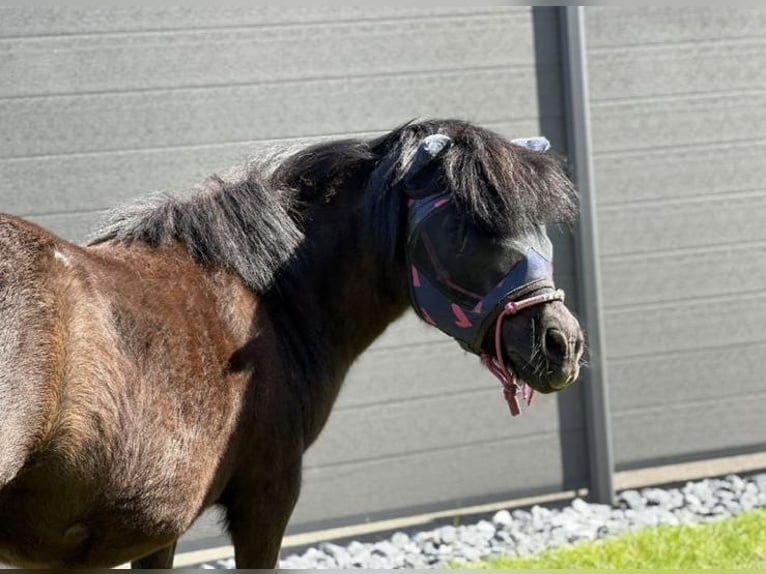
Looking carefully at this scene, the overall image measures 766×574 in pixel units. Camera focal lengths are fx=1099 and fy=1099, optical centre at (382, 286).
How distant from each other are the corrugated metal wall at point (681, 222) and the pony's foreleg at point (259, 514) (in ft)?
11.3

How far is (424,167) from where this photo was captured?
147 inches

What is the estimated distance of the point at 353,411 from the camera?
6.14 metres

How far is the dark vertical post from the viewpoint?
21.0 ft

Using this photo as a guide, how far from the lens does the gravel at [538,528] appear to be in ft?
18.9

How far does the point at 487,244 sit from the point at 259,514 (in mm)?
1158

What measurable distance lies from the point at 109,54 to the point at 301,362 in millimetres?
2631

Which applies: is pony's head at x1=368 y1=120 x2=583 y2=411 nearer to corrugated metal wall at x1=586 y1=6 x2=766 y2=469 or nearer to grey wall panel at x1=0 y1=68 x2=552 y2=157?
grey wall panel at x1=0 y1=68 x2=552 y2=157

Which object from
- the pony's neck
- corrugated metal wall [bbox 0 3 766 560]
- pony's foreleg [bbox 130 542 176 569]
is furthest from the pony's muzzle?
corrugated metal wall [bbox 0 3 766 560]

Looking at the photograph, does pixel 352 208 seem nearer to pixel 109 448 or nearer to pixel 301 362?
pixel 301 362

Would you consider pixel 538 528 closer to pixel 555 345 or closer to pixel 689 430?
pixel 689 430

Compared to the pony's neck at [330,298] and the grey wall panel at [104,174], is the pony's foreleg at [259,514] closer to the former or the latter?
the pony's neck at [330,298]

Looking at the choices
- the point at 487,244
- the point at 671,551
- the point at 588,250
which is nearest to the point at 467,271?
the point at 487,244

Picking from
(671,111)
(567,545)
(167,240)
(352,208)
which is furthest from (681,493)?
(167,240)

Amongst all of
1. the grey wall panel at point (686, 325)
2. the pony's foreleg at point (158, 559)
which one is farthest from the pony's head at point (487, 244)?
the grey wall panel at point (686, 325)
